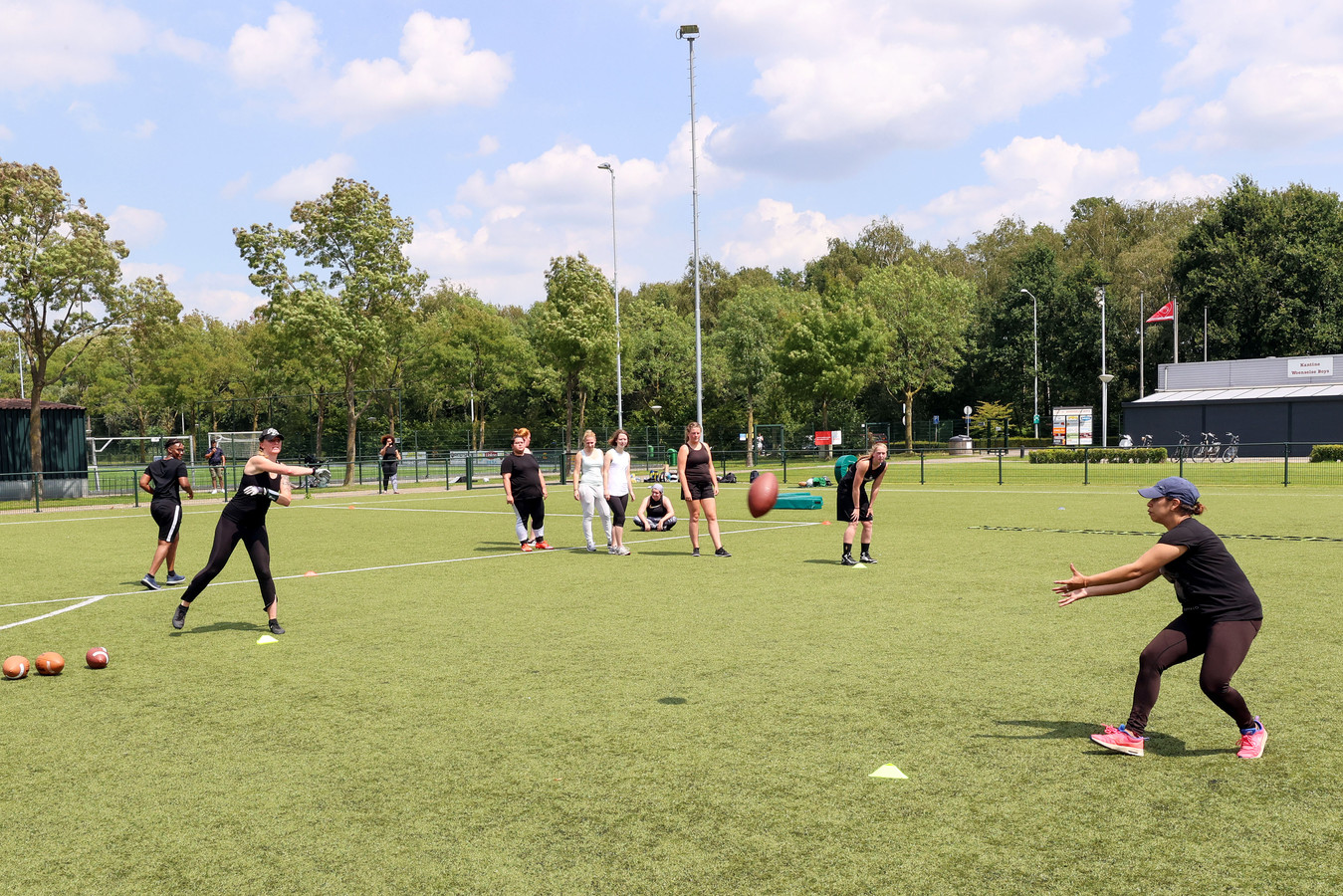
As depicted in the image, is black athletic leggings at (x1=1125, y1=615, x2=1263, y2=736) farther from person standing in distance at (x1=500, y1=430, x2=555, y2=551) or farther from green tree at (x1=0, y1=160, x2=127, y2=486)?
green tree at (x1=0, y1=160, x2=127, y2=486)

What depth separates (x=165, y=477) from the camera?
42.9ft

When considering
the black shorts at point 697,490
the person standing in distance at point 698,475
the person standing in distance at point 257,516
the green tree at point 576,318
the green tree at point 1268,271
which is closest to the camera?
the person standing in distance at point 257,516

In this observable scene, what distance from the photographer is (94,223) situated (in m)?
38.8

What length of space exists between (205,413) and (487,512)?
61391mm

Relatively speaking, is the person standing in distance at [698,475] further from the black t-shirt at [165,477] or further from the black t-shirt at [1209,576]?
the black t-shirt at [1209,576]

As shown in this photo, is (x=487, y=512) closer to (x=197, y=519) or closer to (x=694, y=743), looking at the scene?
(x=197, y=519)

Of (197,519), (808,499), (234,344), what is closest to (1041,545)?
(808,499)

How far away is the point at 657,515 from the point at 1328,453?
35.1 meters

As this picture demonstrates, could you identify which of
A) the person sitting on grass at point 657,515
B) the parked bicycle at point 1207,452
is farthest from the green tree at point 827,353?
the person sitting on grass at point 657,515

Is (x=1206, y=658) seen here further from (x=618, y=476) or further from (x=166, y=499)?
(x=166, y=499)

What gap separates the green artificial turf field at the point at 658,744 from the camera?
176 inches

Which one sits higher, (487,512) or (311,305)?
(311,305)

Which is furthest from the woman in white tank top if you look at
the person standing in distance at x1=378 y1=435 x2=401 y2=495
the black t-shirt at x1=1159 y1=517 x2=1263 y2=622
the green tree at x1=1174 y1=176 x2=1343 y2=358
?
the green tree at x1=1174 y1=176 x2=1343 y2=358

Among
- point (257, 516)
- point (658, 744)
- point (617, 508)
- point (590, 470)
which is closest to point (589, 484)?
point (590, 470)
